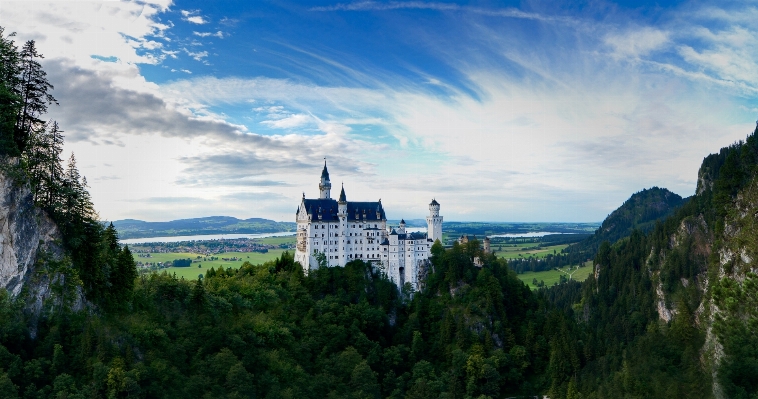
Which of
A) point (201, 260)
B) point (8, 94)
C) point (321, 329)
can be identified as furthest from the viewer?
point (201, 260)

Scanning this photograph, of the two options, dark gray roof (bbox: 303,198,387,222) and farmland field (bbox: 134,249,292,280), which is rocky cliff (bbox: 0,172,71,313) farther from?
farmland field (bbox: 134,249,292,280)

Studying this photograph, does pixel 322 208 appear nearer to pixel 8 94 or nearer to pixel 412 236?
pixel 412 236

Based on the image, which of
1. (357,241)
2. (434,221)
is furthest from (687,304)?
(357,241)

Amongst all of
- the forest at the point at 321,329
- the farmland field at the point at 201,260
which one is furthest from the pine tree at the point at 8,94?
the farmland field at the point at 201,260

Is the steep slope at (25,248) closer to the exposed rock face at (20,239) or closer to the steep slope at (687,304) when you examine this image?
the exposed rock face at (20,239)

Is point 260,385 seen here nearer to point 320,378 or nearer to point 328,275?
point 320,378

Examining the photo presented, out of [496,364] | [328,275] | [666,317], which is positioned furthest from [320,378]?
[666,317]
